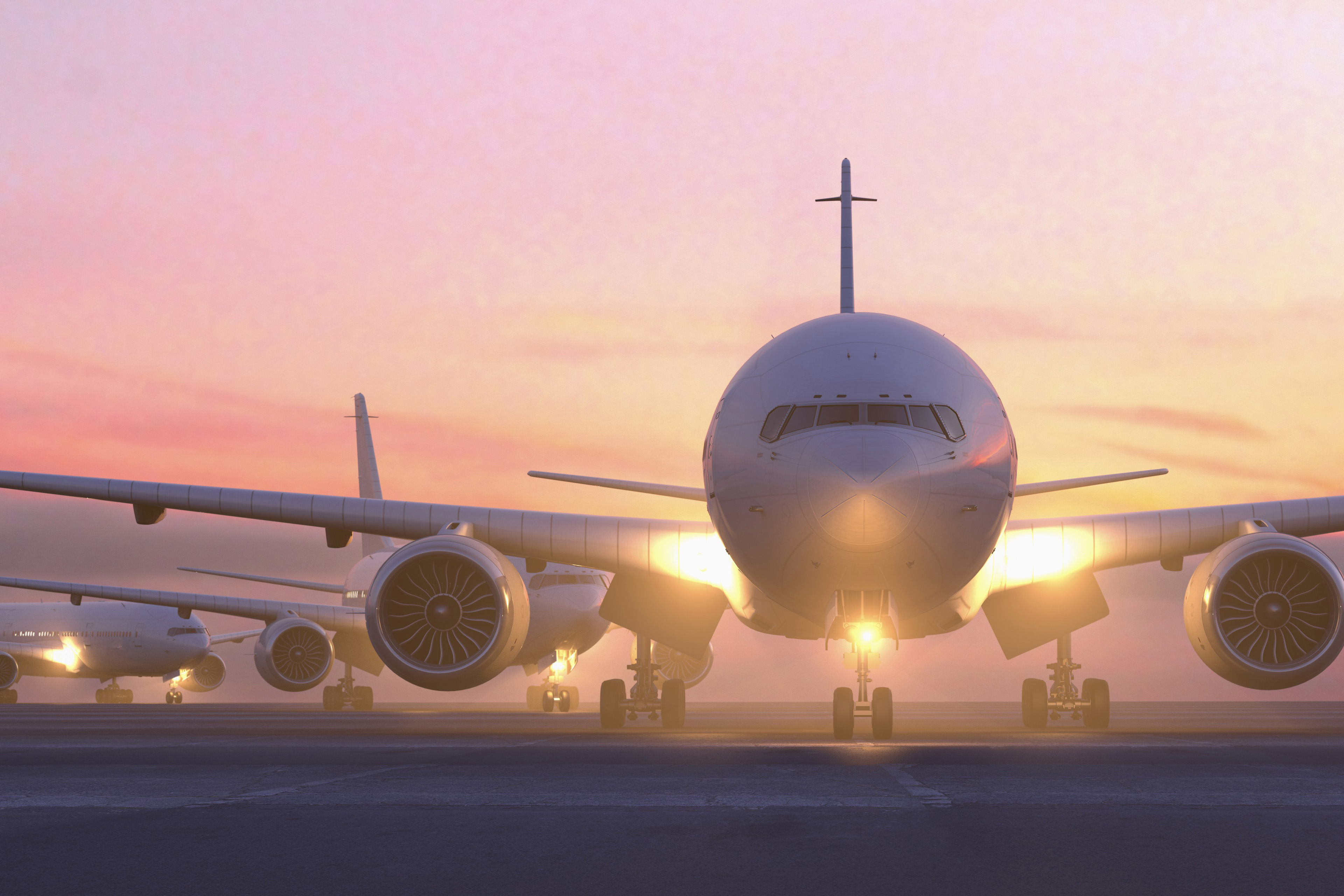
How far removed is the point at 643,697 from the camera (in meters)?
21.1

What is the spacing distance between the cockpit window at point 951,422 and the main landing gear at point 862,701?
8.21 feet

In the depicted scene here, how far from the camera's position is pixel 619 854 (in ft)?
19.4

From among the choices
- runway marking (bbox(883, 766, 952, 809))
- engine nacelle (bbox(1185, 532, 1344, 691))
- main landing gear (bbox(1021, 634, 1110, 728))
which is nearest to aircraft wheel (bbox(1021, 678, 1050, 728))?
main landing gear (bbox(1021, 634, 1110, 728))

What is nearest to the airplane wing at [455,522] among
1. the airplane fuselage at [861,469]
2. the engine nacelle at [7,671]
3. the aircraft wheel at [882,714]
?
the airplane fuselage at [861,469]

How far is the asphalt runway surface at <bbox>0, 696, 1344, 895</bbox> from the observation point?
5.36 metres

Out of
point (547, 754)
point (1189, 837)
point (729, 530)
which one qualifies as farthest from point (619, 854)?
point (729, 530)

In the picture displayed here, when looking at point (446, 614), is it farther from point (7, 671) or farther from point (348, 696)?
point (7, 671)

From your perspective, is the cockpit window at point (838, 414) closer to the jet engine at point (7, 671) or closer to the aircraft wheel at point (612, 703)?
the aircraft wheel at point (612, 703)

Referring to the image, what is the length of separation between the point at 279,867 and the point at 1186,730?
16131mm

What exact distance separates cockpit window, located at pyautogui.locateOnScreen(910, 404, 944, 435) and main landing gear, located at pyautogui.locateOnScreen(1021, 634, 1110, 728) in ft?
27.5

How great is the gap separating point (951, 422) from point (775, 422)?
1.95 meters

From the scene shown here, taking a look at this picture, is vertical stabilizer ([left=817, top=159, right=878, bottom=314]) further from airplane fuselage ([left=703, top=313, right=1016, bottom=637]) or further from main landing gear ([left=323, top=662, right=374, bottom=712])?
main landing gear ([left=323, top=662, right=374, bottom=712])

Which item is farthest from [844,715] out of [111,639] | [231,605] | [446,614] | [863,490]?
[111,639]

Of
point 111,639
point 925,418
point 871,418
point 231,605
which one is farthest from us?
point 111,639
